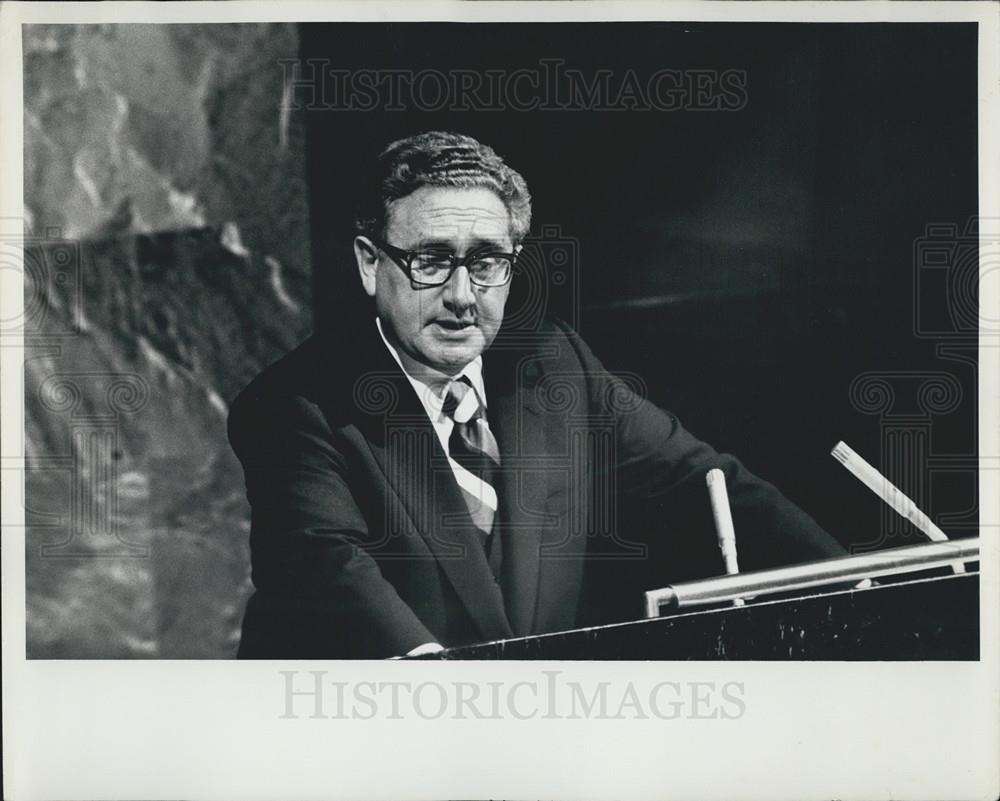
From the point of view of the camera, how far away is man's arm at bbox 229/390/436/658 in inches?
111

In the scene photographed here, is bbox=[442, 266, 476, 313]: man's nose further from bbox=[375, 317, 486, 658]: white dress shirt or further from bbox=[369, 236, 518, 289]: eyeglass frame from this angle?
bbox=[375, 317, 486, 658]: white dress shirt

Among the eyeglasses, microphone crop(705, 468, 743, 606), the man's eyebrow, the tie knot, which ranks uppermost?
the man's eyebrow

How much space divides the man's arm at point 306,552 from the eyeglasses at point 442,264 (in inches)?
15.4

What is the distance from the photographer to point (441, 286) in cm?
283

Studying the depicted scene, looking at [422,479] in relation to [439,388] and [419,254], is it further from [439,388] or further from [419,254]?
[419,254]

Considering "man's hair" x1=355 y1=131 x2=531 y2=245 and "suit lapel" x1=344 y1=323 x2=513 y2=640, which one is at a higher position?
"man's hair" x1=355 y1=131 x2=531 y2=245

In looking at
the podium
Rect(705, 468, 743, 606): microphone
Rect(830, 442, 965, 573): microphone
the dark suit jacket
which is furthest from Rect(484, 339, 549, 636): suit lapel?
Rect(830, 442, 965, 573): microphone

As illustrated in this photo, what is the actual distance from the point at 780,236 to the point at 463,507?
38.3 inches

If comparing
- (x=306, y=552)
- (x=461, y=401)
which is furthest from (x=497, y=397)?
(x=306, y=552)

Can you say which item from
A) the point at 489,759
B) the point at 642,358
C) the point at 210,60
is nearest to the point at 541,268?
the point at 642,358

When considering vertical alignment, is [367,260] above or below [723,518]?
above

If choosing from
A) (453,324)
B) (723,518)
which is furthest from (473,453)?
(723,518)

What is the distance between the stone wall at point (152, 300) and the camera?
284cm

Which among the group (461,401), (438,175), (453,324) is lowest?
(461,401)
